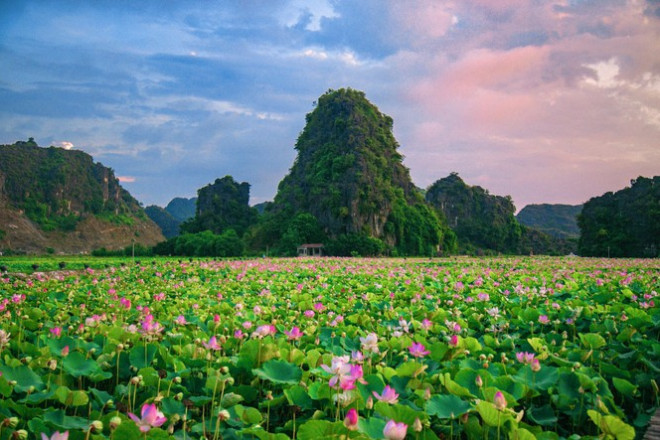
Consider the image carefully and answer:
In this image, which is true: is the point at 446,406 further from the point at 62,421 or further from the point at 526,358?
the point at 62,421

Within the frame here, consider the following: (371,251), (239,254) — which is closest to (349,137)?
(371,251)

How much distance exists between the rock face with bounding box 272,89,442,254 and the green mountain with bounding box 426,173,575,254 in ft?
67.6

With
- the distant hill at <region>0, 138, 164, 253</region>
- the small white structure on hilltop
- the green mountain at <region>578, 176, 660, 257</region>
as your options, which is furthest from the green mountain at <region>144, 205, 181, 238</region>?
the green mountain at <region>578, 176, 660, 257</region>

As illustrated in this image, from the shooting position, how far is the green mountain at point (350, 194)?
1795 inches

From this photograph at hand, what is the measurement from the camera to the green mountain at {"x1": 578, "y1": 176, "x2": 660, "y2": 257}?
38844mm

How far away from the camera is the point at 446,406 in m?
1.86

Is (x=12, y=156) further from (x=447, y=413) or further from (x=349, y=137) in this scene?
(x=447, y=413)

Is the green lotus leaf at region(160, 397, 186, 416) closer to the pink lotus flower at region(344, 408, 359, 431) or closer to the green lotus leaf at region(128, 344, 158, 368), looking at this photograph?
the green lotus leaf at region(128, 344, 158, 368)

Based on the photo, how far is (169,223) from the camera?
5630 inches

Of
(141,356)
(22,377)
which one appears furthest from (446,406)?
(22,377)

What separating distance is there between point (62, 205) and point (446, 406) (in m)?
121

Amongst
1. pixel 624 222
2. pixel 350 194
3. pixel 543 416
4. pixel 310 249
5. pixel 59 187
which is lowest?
pixel 310 249

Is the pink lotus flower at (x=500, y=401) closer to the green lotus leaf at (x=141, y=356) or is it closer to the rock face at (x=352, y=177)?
the green lotus leaf at (x=141, y=356)

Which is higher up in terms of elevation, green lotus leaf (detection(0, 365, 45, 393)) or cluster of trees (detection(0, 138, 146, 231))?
cluster of trees (detection(0, 138, 146, 231))
